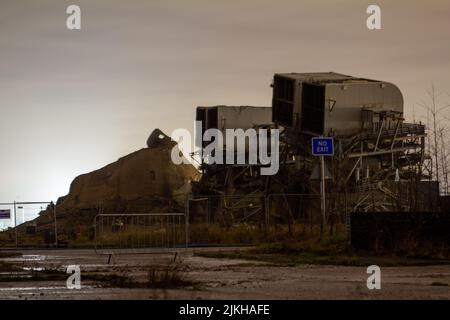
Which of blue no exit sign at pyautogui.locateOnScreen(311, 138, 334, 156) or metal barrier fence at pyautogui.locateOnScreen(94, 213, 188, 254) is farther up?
blue no exit sign at pyautogui.locateOnScreen(311, 138, 334, 156)

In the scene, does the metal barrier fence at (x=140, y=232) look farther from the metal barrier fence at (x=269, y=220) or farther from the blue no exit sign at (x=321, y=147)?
the blue no exit sign at (x=321, y=147)

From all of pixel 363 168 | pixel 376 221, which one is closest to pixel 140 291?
pixel 376 221

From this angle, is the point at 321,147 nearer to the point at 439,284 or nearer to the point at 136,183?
the point at 439,284

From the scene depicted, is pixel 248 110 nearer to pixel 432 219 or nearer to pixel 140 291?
pixel 432 219

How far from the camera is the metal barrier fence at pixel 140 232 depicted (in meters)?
33.4

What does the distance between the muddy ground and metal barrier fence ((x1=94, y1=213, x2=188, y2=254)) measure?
5.63m

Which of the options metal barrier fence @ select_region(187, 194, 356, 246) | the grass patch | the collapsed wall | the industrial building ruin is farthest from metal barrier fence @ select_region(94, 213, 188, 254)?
the collapsed wall

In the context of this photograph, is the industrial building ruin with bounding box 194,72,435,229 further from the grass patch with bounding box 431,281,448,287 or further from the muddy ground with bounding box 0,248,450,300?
the grass patch with bounding box 431,281,448,287

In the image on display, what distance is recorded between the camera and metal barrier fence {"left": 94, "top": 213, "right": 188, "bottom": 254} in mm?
33406

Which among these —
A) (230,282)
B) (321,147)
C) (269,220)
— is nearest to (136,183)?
(269,220)

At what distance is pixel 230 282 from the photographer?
2002 centimetres

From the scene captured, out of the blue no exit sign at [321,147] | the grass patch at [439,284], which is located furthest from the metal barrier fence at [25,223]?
the grass patch at [439,284]
